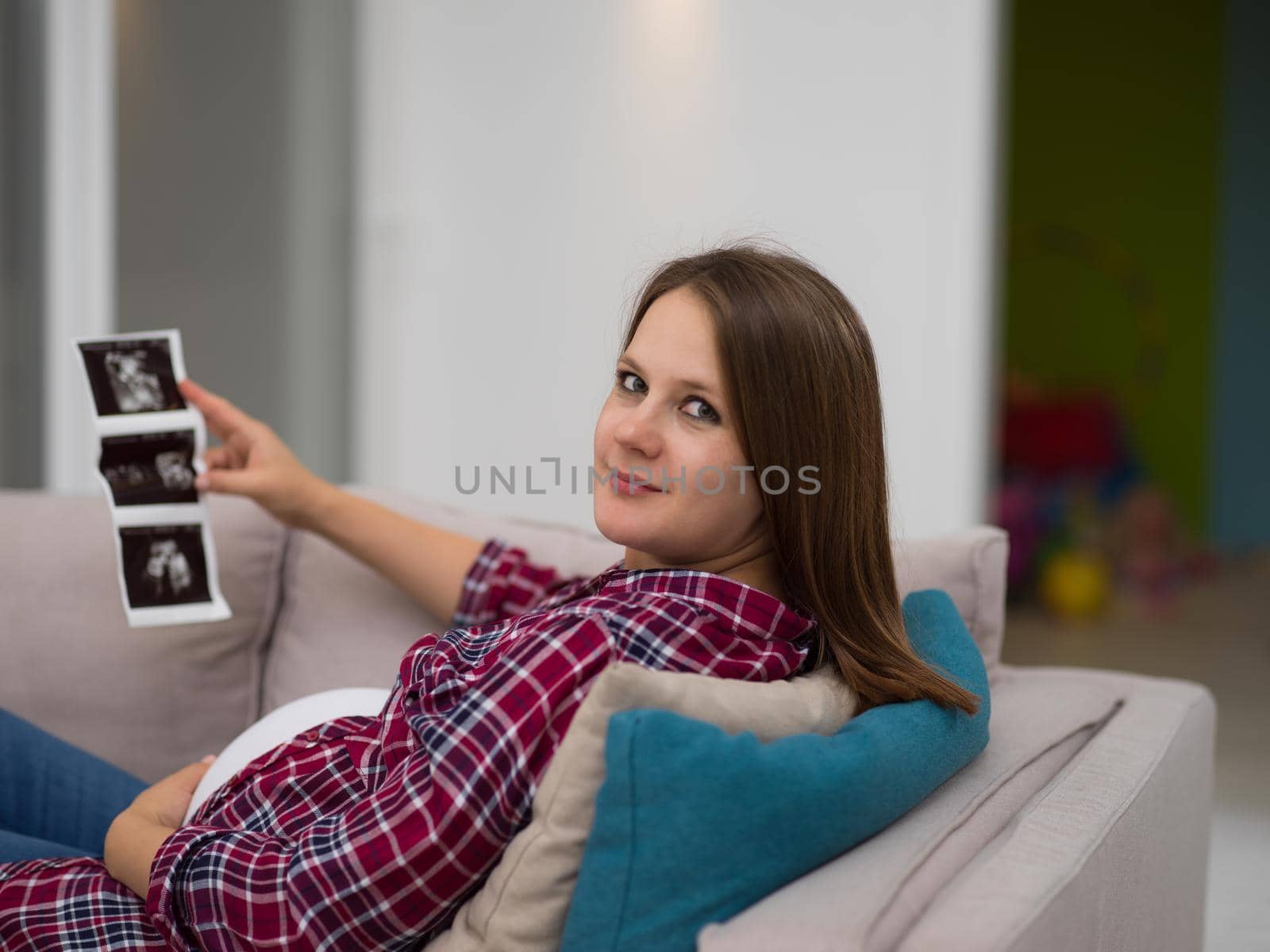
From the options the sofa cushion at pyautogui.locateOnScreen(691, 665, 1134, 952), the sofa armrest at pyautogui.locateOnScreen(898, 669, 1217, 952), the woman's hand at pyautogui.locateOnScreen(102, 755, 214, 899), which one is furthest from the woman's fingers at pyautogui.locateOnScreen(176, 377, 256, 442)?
the sofa armrest at pyautogui.locateOnScreen(898, 669, 1217, 952)

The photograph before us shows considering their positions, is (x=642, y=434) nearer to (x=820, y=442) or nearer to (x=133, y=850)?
(x=820, y=442)

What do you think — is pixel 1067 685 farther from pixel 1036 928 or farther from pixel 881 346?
pixel 881 346

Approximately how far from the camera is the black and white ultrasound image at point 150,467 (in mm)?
1649

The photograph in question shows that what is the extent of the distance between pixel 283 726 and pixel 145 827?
20 cm

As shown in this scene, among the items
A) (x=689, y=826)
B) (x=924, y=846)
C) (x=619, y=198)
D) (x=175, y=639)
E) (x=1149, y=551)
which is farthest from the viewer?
(x=1149, y=551)

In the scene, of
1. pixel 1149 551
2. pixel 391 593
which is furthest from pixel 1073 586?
pixel 391 593

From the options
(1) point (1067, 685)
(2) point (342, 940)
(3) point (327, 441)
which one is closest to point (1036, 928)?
(2) point (342, 940)

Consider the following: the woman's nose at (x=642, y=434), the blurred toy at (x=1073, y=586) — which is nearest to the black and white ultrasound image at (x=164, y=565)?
the woman's nose at (x=642, y=434)

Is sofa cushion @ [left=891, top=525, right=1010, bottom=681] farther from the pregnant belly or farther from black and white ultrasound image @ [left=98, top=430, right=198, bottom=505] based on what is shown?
black and white ultrasound image @ [left=98, top=430, right=198, bottom=505]

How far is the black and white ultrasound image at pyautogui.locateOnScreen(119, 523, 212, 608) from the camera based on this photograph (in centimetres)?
167

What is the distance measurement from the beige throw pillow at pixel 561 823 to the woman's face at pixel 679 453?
183 mm

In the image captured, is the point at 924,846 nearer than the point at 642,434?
Yes

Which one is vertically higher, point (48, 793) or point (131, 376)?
point (131, 376)

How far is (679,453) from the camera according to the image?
1.14m
